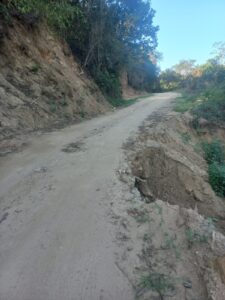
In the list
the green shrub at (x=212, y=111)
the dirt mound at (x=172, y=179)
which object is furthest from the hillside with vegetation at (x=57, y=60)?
the green shrub at (x=212, y=111)

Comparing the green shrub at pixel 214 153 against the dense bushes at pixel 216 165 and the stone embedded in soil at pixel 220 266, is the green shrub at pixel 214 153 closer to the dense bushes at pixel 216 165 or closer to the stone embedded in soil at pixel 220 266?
the dense bushes at pixel 216 165

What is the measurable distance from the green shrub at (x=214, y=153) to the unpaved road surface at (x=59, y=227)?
465cm

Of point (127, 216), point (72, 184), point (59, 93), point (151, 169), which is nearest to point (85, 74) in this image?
point (59, 93)

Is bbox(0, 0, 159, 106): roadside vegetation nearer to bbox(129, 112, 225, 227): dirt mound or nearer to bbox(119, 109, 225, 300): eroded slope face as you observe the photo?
bbox(129, 112, 225, 227): dirt mound

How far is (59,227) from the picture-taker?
3.84m

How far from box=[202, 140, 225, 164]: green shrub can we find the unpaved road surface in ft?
15.3

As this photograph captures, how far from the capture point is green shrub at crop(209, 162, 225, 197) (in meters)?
7.80

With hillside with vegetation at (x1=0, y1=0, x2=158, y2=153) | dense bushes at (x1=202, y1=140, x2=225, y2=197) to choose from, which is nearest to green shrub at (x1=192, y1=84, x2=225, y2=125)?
dense bushes at (x1=202, y1=140, x2=225, y2=197)

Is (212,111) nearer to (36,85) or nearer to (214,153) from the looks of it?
(214,153)

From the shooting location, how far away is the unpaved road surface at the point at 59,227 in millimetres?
2898

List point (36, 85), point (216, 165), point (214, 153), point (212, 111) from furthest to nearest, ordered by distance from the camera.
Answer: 1. point (212, 111)
2. point (36, 85)
3. point (214, 153)
4. point (216, 165)

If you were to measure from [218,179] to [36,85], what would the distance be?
7.99 metres

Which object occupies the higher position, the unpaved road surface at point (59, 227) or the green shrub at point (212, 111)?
the unpaved road surface at point (59, 227)

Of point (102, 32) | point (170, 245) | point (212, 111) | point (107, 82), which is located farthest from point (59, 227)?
point (107, 82)
